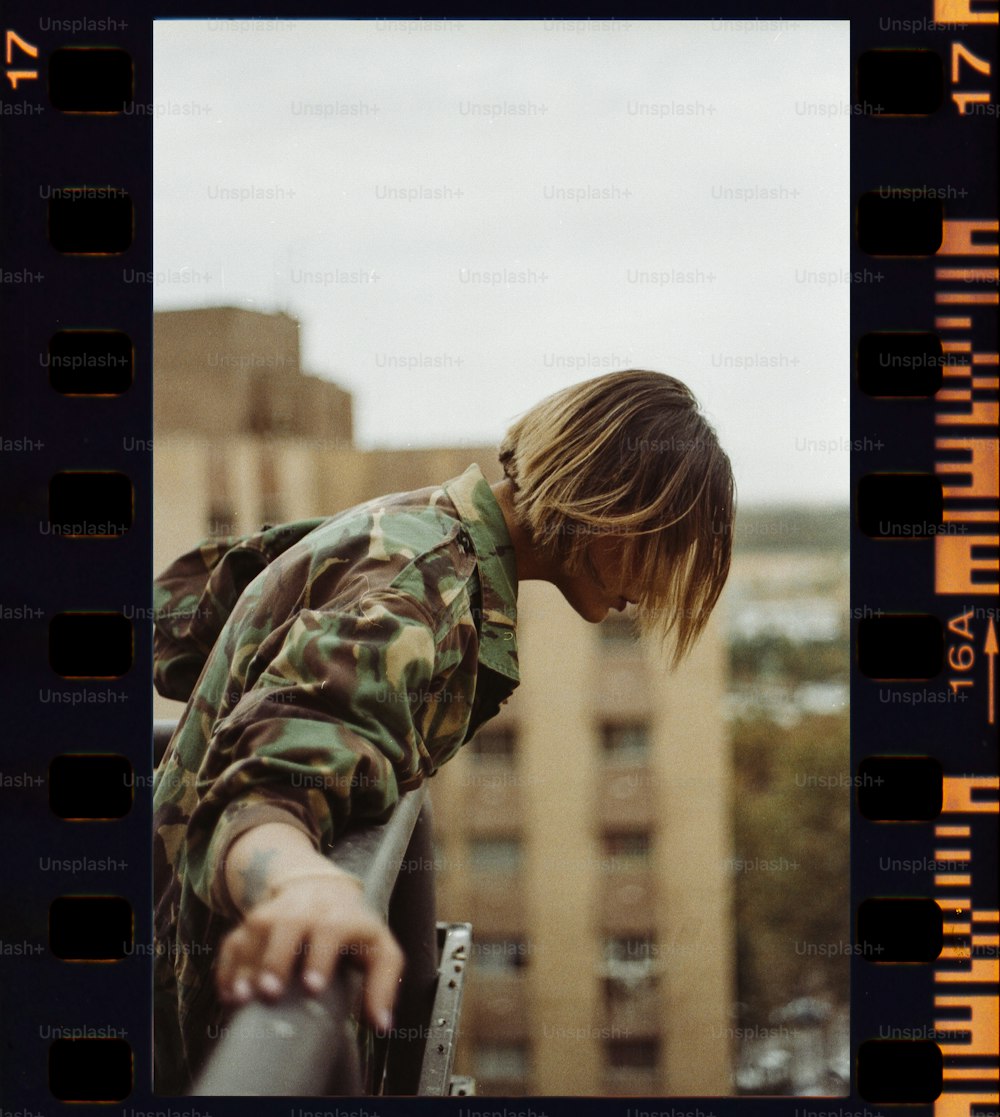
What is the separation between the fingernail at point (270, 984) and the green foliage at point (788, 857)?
51.8 inches

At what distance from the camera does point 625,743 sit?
386 inches

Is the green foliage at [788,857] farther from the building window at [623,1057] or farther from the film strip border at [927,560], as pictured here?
the building window at [623,1057]

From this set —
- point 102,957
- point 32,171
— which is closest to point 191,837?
point 102,957

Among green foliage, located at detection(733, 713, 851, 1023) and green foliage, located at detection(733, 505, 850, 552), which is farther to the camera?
green foliage, located at detection(733, 713, 851, 1023)

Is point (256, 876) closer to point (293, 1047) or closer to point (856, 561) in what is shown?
point (293, 1047)

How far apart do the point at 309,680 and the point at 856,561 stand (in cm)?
117

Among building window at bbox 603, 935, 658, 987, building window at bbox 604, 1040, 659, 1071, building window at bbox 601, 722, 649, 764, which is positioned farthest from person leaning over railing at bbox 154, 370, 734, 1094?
building window at bbox 601, 722, 649, 764

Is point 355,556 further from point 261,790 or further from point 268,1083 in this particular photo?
point 268,1083

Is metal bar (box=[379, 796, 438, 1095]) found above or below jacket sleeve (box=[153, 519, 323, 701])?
below

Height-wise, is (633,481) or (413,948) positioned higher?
(633,481)

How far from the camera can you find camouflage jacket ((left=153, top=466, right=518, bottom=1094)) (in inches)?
58.5

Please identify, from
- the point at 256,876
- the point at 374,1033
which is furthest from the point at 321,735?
the point at 374,1033

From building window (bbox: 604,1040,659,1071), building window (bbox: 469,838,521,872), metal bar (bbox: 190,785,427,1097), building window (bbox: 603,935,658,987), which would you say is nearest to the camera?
metal bar (bbox: 190,785,427,1097)

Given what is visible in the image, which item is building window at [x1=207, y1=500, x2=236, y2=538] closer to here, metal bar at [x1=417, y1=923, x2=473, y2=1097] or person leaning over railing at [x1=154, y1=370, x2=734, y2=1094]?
person leaning over railing at [x1=154, y1=370, x2=734, y2=1094]
